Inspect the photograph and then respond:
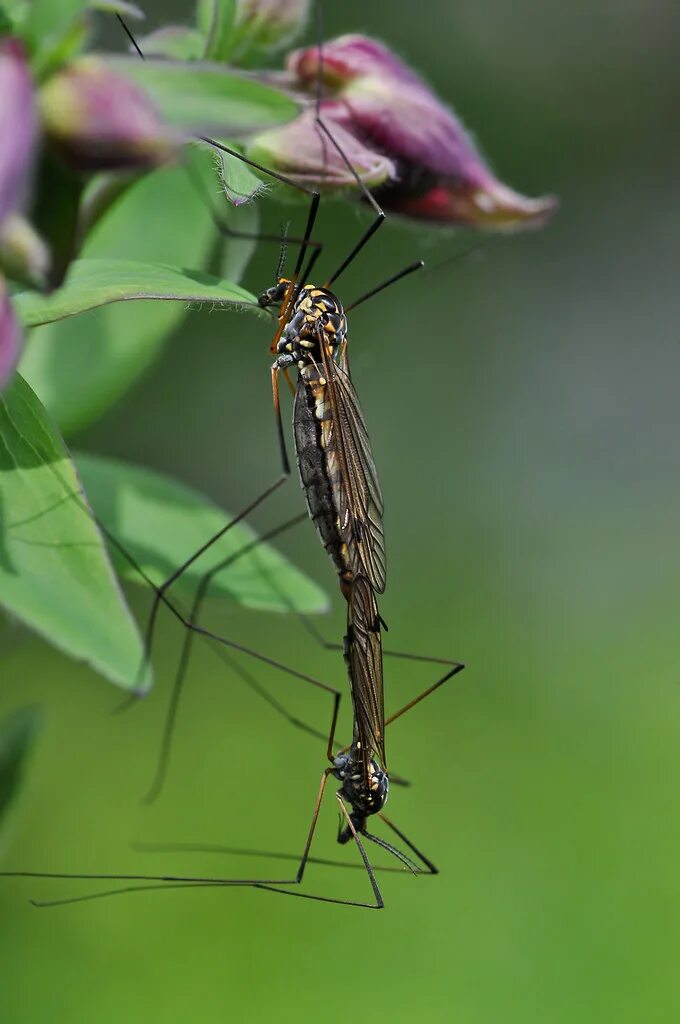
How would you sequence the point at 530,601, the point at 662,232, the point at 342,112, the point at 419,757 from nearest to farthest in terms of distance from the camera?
the point at 342,112, the point at 419,757, the point at 530,601, the point at 662,232

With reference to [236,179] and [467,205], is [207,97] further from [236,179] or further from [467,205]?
[467,205]

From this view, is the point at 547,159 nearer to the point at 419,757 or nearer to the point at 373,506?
the point at 419,757

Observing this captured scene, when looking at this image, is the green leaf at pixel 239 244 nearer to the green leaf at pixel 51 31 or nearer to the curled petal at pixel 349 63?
the curled petal at pixel 349 63

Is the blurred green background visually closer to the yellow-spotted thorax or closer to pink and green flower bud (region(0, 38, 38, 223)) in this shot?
the yellow-spotted thorax

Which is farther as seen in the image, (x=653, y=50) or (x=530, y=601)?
(x=653, y=50)

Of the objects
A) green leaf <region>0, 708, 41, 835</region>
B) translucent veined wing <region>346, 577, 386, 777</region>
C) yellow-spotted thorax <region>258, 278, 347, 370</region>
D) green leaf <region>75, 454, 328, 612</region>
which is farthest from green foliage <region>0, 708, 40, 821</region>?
yellow-spotted thorax <region>258, 278, 347, 370</region>

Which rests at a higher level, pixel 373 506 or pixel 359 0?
pixel 359 0

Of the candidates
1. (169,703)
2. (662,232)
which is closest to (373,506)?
(169,703)

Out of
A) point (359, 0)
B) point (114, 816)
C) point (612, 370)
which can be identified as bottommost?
point (114, 816)
